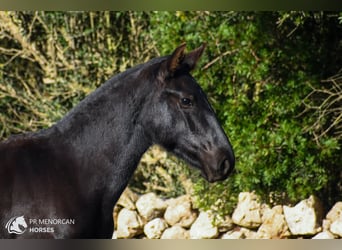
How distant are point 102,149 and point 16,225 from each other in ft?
2.08

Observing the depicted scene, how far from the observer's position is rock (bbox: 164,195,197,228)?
26.8 ft

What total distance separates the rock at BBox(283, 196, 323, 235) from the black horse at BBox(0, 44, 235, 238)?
3575 millimetres

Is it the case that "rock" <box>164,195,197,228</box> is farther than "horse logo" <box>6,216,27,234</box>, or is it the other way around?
"rock" <box>164,195,197,228</box>

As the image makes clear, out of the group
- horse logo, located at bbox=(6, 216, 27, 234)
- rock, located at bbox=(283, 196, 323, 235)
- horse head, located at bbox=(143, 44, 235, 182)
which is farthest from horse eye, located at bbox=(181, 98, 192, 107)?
rock, located at bbox=(283, 196, 323, 235)

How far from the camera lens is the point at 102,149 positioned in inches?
164

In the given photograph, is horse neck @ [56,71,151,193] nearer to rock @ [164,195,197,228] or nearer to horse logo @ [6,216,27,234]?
horse logo @ [6,216,27,234]

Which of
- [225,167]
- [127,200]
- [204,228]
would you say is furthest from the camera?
[127,200]

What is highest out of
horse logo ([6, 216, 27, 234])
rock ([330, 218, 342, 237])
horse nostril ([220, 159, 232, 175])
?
horse nostril ([220, 159, 232, 175])

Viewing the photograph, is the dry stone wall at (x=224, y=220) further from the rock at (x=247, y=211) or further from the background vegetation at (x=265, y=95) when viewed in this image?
the background vegetation at (x=265, y=95)

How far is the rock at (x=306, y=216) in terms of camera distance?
7.72 meters

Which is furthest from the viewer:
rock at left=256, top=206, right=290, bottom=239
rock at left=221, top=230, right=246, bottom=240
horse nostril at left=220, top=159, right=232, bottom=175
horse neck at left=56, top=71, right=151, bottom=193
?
rock at left=221, top=230, right=246, bottom=240

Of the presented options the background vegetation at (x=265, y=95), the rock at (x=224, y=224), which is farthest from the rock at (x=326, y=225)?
the rock at (x=224, y=224)

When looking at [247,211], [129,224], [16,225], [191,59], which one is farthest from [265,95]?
[16,225]

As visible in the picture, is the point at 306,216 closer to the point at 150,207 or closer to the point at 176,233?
the point at 176,233
